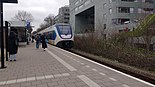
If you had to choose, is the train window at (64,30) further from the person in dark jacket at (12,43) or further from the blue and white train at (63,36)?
the person in dark jacket at (12,43)

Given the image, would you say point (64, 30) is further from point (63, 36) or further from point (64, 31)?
point (63, 36)

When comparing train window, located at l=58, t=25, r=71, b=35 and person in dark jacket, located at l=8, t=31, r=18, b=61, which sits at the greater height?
train window, located at l=58, t=25, r=71, b=35

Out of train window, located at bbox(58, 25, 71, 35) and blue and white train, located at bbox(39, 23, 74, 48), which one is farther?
train window, located at bbox(58, 25, 71, 35)

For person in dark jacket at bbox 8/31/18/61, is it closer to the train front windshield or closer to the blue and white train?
the blue and white train

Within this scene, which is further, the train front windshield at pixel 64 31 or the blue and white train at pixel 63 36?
the train front windshield at pixel 64 31

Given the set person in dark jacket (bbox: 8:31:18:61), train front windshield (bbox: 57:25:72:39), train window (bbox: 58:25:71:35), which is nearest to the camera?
person in dark jacket (bbox: 8:31:18:61)

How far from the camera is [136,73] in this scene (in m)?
8.59

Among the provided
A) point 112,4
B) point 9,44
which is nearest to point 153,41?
point 9,44

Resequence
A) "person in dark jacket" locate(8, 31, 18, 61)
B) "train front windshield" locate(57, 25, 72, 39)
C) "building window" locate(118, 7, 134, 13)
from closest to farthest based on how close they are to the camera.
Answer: "person in dark jacket" locate(8, 31, 18, 61), "train front windshield" locate(57, 25, 72, 39), "building window" locate(118, 7, 134, 13)

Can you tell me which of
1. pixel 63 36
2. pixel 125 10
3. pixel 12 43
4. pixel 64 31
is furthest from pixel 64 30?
pixel 125 10

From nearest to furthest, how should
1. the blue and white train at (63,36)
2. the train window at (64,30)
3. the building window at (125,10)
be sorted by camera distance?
the blue and white train at (63,36) < the train window at (64,30) < the building window at (125,10)

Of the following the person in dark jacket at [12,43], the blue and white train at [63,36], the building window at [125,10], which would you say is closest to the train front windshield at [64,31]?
the blue and white train at [63,36]

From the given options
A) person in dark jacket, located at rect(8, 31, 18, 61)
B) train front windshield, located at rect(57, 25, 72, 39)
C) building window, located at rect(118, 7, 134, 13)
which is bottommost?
person in dark jacket, located at rect(8, 31, 18, 61)

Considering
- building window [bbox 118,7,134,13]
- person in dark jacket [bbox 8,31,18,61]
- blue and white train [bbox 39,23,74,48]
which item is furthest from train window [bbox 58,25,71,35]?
building window [bbox 118,7,134,13]
